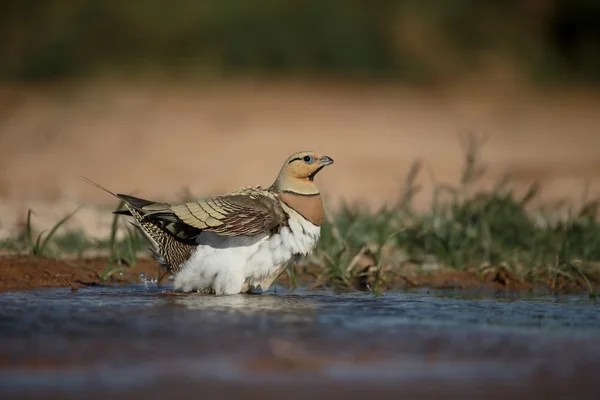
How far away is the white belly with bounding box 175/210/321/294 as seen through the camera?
19.4 feet

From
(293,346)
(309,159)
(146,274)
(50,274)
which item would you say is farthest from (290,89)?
(293,346)

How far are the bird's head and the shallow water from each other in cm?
80

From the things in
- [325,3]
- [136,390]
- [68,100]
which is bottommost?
[136,390]

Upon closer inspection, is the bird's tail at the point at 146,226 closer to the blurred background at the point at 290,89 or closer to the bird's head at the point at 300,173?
the bird's head at the point at 300,173

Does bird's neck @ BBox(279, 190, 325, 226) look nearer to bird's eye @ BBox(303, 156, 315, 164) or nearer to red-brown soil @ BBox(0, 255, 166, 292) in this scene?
bird's eye @ BBox(303, 156, 315, 164)

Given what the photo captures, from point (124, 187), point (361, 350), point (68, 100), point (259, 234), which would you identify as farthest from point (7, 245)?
point (68, 100)

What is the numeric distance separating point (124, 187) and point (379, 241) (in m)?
5.38

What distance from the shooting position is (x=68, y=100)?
1627 centimetres

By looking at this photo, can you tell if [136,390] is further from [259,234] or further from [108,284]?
[108,284]

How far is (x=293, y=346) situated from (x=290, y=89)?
14148 mm

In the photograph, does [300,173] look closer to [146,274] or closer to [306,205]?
[306,205]

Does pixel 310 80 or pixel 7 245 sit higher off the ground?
pixel 310 80

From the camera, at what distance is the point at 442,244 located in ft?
23.3

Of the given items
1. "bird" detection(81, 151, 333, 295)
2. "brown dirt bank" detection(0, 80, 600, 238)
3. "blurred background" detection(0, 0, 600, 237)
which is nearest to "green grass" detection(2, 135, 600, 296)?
"bird" detection(81, 151, 333, 295)
